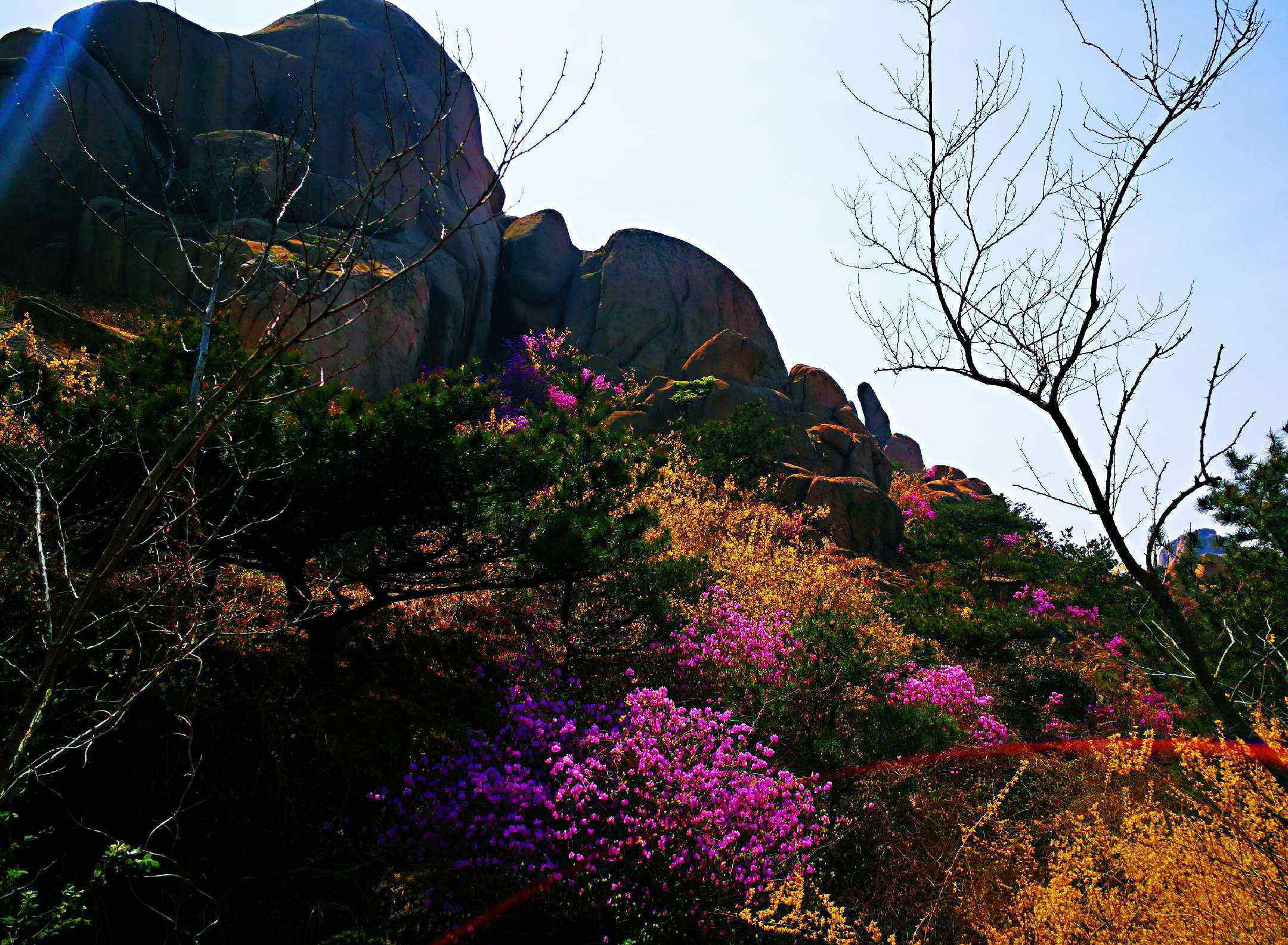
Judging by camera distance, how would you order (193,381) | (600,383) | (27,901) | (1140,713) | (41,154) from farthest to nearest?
(600,383) < (41,154) < (1140,713) < (27,901) < (193,381)

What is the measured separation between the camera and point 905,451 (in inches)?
1647

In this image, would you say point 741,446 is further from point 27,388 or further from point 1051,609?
point 27,388

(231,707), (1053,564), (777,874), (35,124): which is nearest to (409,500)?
(231,707)

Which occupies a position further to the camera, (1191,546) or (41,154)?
(41,154)

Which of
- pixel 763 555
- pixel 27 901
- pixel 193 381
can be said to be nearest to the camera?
pixel 193 381

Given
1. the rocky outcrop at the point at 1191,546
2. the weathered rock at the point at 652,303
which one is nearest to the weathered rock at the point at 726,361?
the weathered rock at the point at 652,303

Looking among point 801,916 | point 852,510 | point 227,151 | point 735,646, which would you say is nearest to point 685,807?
point 801,916

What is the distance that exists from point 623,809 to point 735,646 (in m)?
2.75

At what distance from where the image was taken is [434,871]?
4.48m

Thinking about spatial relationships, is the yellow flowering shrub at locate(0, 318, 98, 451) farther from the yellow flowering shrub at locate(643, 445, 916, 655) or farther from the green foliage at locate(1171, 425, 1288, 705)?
the green foliage at locate(1171, 425, 1288, 705)

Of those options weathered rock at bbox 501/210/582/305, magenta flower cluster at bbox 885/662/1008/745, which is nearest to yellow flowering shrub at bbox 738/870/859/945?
magenta flower cluster at bbox 885/662/1008/745

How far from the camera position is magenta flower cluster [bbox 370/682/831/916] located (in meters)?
4.45

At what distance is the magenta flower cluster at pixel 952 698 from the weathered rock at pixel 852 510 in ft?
26.1

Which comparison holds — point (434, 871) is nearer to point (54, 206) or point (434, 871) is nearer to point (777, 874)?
point (777, 874)
